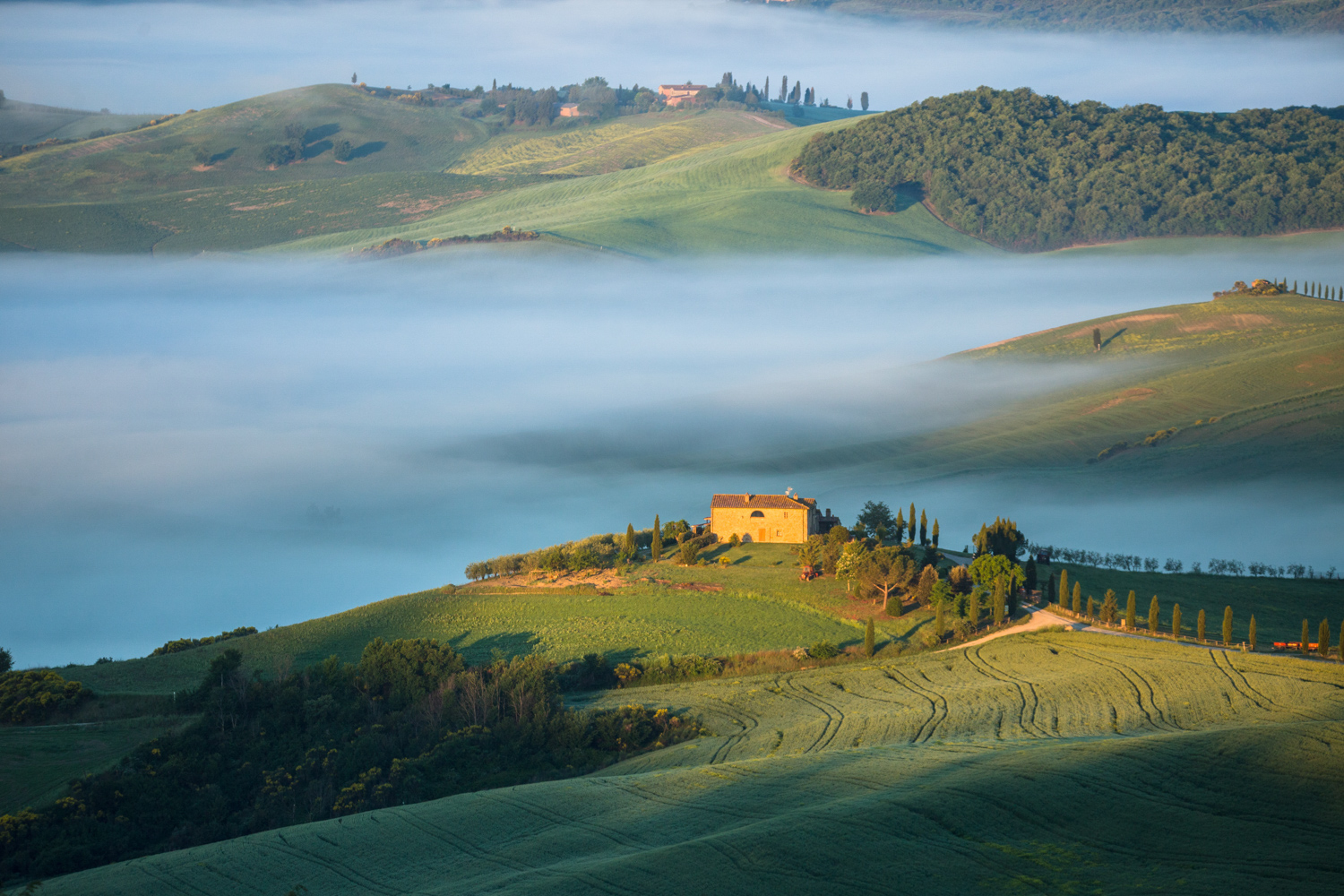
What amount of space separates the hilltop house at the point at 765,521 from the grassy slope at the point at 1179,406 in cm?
4950

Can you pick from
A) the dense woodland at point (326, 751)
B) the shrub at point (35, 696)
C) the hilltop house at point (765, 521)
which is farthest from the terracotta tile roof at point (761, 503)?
the shrub at point (35, 696)

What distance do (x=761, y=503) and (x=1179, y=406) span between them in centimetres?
6718

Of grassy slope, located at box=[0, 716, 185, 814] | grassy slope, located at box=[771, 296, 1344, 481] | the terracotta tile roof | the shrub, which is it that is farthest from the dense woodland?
grassy slope, located at box=[771, 296, 1344, 481]

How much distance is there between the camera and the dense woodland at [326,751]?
3781 centimetres

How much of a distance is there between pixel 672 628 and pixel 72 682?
2625 cm

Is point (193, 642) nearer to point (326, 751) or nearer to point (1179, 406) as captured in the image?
point (326, 751)

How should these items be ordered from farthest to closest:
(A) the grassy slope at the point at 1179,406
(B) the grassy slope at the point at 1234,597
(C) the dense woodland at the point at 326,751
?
(A) the grassy slope at the point at 1179,406, (B) the grassy slope at the point at 1234,597, (C) the dense woodland at the point at 326,751

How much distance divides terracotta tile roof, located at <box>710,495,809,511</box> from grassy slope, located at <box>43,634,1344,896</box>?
2907cm

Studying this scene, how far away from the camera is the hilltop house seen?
71625mm

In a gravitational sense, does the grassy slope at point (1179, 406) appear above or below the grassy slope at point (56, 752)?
above

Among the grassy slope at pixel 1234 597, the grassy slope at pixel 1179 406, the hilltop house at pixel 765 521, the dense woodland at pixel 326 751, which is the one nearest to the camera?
the dense woodland at pixel 326 751

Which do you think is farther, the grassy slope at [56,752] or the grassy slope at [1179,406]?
the grassy slope at [1179,406]

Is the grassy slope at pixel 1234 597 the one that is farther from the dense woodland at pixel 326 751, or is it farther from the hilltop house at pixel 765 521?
the dense woodland at pixel 326 751

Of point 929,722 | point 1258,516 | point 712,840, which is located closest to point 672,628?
point 929,722
